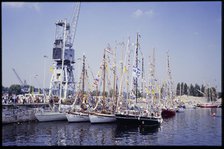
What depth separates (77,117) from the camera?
202ft

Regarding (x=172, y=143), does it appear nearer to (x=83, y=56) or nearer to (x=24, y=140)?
(x=24, y=140)

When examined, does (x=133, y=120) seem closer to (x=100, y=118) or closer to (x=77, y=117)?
(x=100, y=118)

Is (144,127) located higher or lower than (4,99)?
lower

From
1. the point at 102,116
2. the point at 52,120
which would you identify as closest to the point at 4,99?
the point at 52,120

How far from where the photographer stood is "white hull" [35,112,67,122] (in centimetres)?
6100

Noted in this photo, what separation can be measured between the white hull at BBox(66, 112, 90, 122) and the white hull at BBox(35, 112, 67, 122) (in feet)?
12.2

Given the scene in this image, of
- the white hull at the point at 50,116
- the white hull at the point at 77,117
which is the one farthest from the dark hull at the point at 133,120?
the white hull at the point at 50,116

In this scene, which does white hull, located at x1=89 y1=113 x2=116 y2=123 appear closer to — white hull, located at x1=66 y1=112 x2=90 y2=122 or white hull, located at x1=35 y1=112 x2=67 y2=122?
white hull, located at x1=66 y1=112 x2=90 y2=122

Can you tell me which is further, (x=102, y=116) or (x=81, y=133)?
(x=102, y=116)

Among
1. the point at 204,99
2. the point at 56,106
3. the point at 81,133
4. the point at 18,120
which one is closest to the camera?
the point at 81,133

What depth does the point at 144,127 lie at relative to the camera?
177 feet

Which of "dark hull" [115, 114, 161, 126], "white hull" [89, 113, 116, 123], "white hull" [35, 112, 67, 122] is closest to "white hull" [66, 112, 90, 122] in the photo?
"white hull" [35, 112, 67, 122]

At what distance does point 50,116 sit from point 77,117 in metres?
5.83

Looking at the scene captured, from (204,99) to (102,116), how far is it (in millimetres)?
135704
